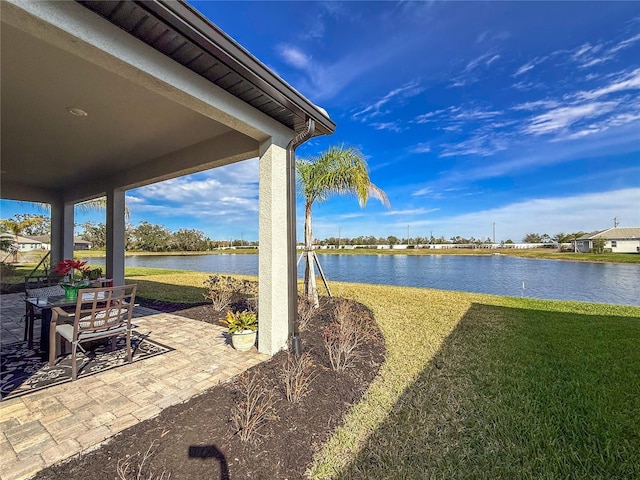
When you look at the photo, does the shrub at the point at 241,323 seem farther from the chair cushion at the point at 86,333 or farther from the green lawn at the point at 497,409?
the green lawn at the point at 497,409

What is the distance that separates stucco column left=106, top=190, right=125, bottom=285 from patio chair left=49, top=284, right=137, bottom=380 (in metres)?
3.84

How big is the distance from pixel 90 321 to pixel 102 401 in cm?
87

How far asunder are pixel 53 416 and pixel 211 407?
3.74 feet

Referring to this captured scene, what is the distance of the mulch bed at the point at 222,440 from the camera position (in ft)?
5.08

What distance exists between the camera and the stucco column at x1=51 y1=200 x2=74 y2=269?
7.86m

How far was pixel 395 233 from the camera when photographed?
59.7m

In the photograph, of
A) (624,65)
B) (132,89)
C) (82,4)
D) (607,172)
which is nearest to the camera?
(82,4)

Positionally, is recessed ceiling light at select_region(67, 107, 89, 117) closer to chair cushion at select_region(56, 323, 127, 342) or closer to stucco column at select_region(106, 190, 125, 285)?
chair cushion at select_region(56, 323, 127, 342)

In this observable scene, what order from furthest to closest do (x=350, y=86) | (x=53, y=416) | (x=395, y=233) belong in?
1. (x=395, y=233)
2. (x=350, y=86)
3. (x=53, y=416)

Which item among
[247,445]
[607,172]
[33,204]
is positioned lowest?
[247,445]

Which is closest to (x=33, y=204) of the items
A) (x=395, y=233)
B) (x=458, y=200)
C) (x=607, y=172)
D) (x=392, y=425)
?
(x=392, y=425)

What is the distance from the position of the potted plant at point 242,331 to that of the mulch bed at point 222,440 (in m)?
0.70

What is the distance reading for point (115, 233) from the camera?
633cm

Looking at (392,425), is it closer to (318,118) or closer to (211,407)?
(211,407)
